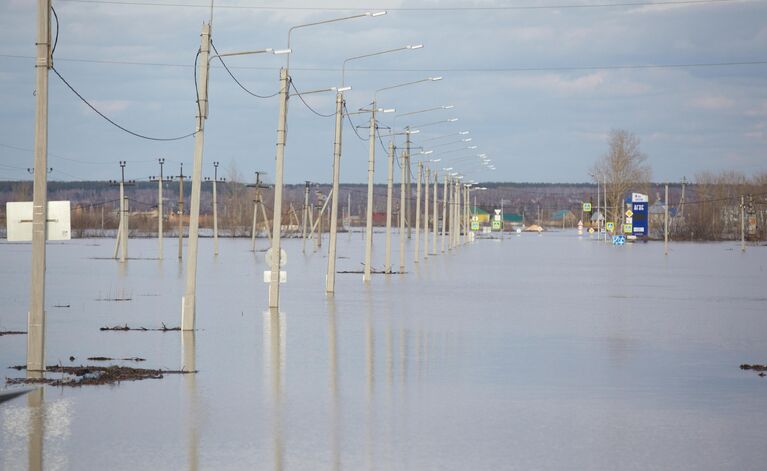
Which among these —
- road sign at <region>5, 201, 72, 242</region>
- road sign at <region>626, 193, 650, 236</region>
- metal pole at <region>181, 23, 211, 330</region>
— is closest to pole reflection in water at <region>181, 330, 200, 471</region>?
metal pole at <region>181, 23, 211, 330</region>

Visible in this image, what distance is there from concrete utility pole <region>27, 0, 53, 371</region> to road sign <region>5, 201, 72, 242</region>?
2.48 feet

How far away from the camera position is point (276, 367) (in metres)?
18.6

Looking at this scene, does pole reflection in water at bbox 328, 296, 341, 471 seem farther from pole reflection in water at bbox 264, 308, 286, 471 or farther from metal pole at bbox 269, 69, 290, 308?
metal pole at bbox 269, 69, 290, 308

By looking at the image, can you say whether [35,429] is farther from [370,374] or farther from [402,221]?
[402,221]

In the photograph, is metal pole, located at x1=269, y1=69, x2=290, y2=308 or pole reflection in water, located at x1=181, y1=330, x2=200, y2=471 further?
metal pole, located at x1=269, y1=69, x2=290, y2=308

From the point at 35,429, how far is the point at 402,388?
202 inches

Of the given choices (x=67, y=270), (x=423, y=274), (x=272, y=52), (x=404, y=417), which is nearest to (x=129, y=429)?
(x=404, y=417)

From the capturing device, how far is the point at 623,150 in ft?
583

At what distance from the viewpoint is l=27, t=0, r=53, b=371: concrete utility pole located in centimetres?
1681

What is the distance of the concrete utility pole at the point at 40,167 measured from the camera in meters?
16.8

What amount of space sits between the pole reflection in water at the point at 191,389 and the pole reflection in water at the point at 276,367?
72 cm

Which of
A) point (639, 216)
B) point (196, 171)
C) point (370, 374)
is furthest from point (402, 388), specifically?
point (639, 216)

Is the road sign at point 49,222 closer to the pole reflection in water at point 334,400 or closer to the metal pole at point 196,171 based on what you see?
the pole reflection in water at point 334,400

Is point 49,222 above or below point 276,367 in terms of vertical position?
above
